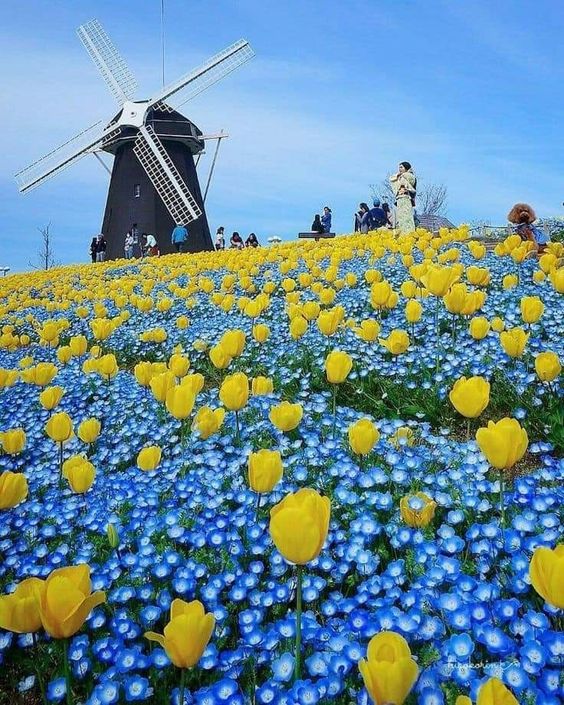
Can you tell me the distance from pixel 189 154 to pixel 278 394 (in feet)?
95.6

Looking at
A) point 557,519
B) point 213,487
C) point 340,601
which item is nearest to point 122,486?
point 213,487

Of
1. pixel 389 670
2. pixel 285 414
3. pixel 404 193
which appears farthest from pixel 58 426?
pixel 404 193

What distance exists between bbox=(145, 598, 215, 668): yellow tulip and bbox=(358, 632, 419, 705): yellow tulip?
0.38 metres

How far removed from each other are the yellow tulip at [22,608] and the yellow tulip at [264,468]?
3.09ft

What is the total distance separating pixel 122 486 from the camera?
133 inches

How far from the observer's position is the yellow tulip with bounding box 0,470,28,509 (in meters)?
2.38

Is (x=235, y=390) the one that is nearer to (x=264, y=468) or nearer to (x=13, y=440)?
(x=264, y=468)

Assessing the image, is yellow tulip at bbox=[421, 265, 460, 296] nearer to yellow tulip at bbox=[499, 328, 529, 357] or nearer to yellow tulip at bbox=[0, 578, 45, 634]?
yellow tulip at bbox=[499, 328, 529, 357]

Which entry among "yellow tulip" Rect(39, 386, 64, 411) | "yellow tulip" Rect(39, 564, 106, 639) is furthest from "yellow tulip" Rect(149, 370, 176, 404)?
"yellow tulip" Rect(39, 564, 106, 639)

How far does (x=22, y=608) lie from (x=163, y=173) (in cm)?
2896

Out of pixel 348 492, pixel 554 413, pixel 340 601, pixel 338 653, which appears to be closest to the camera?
pixel 338 653

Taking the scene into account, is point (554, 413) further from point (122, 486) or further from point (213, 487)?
point (122, 486)

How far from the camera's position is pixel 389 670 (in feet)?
4.01

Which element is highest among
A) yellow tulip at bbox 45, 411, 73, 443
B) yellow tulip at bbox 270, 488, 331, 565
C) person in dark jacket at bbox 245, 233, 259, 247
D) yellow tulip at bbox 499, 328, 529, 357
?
yellow tulip at bbox 270, 488, 331, 565
